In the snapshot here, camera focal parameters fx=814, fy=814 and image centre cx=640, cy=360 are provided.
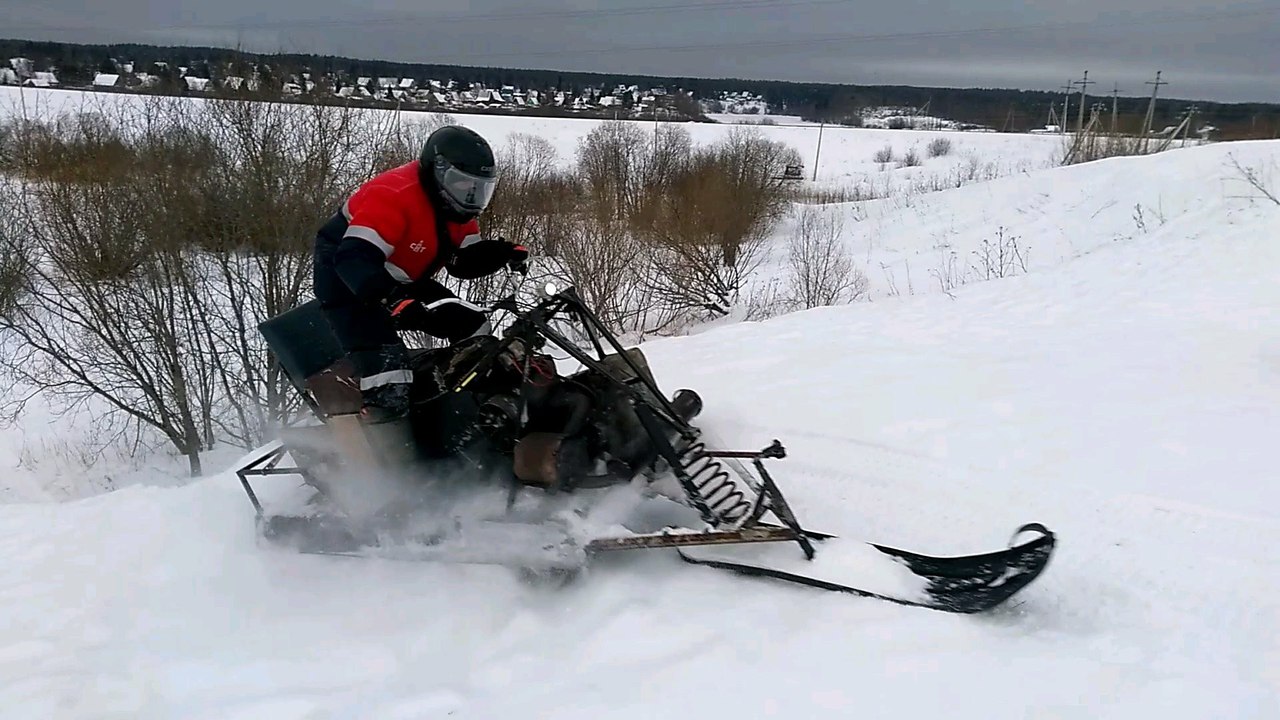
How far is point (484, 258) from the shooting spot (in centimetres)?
424

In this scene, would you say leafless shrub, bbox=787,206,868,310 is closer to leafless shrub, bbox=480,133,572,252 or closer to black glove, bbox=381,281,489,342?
leafless shrub, bbox=480,133,572,252

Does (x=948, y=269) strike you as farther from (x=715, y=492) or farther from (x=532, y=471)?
(x=532, y=471)

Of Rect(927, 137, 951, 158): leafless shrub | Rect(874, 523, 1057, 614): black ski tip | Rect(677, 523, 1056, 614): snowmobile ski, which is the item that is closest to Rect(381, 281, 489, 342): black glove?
Rect(677, 523, 1056, 614): snowmobile ski

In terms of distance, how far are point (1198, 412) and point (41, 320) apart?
18.0 m

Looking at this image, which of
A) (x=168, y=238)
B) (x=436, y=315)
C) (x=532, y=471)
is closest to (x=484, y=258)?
(x=436, y=315)

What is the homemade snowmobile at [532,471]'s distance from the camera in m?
3.29

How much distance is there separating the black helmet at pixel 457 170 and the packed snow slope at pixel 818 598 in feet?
5.51

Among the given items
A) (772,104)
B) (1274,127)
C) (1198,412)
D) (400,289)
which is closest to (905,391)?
(1198,412)

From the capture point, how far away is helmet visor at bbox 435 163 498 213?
3676 millimetres

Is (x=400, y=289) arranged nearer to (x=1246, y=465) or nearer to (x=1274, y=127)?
(x=1246, y=465)

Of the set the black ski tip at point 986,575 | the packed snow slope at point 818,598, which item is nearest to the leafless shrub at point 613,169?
the packed snow slope at point 818,598

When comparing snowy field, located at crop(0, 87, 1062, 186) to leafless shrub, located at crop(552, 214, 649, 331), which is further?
leafless shrub, located at crop(552, 214, 649, 331)

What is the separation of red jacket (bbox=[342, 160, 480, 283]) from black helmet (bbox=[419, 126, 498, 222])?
7cm

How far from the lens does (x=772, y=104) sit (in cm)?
8600
